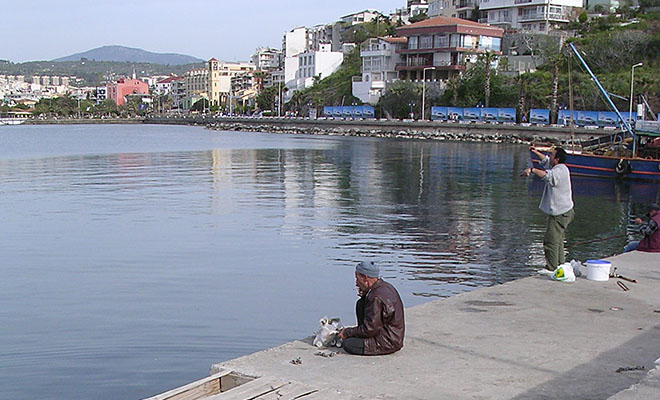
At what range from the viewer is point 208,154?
5728 cm

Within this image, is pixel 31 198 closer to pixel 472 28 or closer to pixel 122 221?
pixel 122 221

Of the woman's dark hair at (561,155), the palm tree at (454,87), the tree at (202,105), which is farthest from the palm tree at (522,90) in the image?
the tree at (202,105)

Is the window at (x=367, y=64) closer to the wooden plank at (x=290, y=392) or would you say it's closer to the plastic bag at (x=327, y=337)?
the plastic bag at (x=327, y=337)

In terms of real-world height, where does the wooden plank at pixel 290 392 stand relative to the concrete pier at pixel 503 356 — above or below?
above

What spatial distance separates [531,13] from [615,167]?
70.4m

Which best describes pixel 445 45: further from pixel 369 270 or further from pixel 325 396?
pixel 325 396

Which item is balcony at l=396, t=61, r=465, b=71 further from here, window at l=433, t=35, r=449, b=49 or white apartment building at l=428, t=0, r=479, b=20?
white apartment building at l=428, t=0, r=479, b=20

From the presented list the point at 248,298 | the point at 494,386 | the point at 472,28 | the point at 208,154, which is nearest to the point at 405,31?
the point at 472,28

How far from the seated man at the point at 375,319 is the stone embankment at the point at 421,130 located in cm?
4922

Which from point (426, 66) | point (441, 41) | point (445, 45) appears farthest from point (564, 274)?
point (426, 66)

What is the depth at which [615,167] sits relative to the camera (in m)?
37.8

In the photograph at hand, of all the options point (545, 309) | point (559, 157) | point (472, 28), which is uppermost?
point (472, 28)

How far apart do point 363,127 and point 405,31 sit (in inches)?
624

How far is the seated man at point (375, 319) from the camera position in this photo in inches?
281
